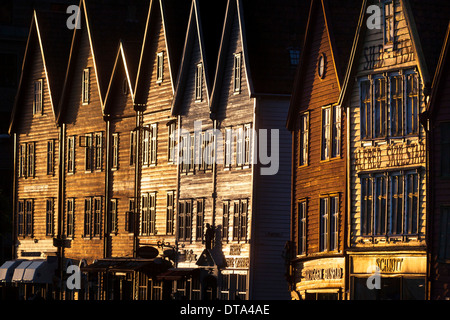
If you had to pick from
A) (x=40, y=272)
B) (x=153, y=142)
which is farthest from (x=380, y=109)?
(x=40, y=272)

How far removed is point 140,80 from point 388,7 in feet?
75.8

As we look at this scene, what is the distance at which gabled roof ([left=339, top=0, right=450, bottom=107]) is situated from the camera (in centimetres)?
4253

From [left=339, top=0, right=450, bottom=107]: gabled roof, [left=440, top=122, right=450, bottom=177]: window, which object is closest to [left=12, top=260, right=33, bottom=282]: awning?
[left=339, top=0, right=450, bottom=107]: gabled roof

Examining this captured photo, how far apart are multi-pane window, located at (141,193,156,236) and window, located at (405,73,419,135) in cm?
2309

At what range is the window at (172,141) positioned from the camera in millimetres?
62688

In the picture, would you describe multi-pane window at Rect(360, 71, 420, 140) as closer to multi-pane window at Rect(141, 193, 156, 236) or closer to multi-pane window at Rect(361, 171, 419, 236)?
multi-pane window at Rect(361, 171, 419, 236)

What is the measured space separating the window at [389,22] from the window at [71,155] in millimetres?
31777

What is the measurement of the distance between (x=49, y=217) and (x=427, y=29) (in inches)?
1461

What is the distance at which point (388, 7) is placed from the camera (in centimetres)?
4462

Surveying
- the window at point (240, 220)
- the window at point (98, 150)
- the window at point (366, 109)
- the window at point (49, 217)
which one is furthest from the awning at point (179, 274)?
the window at point (49, 217)

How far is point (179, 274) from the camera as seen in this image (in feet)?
191

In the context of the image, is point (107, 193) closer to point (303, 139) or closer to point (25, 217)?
point (25, 217)
